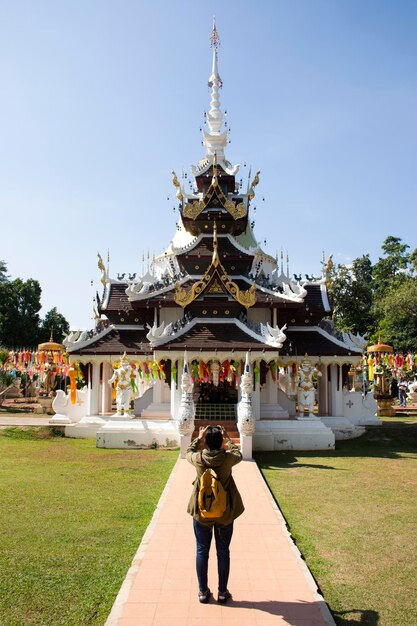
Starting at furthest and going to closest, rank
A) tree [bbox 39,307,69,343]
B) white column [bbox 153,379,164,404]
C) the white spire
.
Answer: tree [bbox 39,307,69,343], the white spire, white column [bbox 153,379,164,404]

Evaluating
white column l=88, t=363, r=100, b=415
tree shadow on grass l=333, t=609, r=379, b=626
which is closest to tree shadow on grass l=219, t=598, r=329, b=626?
tree shadow on grass l=333, t=609, r=379, b=626

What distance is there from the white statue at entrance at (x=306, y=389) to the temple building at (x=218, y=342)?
0.20 m

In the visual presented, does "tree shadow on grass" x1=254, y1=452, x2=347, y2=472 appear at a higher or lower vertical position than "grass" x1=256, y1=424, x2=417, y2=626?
lower

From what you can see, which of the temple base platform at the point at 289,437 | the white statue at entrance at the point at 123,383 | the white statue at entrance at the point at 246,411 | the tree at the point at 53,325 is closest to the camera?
the white statue at entrance at the point at 246,411

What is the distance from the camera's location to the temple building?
16.4 meters

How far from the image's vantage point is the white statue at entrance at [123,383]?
17719 mm

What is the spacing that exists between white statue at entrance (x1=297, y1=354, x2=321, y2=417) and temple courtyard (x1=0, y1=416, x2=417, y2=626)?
4.05 metres

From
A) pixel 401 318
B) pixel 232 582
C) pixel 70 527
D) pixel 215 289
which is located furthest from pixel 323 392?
pixel 401 318

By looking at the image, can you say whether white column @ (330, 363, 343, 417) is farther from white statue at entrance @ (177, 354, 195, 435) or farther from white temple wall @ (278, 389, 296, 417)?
white statue at entrance @ (177, 354, 195, 435)

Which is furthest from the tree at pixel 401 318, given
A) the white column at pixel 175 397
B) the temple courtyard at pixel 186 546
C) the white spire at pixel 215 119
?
the temple courtyard at pixel 186 546

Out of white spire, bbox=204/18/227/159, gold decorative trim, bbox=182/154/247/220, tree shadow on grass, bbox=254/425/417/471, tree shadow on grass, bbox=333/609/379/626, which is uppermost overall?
white spire, bbox=204/18/227/159

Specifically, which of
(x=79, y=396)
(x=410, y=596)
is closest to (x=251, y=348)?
(x=79, y=396)

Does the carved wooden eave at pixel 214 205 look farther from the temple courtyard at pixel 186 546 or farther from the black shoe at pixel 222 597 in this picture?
the black shoe at pixel 222 597

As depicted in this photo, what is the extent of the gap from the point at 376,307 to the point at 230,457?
48.2 meters
